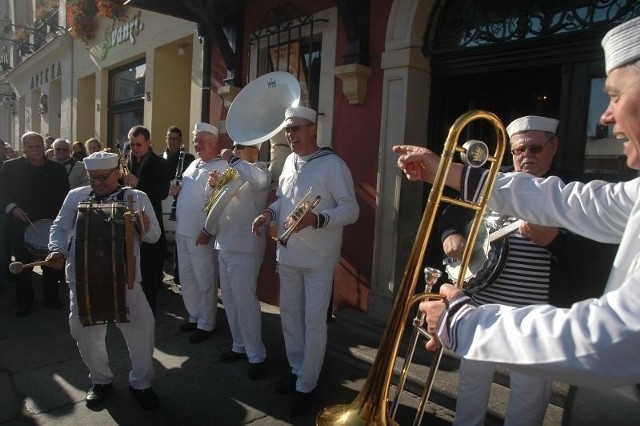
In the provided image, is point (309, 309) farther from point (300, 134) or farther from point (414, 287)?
point (414, 287)

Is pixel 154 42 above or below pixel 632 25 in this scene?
above

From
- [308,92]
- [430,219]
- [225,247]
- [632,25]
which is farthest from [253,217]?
[632,25]

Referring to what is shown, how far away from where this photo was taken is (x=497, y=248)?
2467 mm

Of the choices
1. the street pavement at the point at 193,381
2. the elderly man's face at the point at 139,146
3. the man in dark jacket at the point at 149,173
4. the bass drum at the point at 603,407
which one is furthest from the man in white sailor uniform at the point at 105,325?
the bass drum at the point at 603,407

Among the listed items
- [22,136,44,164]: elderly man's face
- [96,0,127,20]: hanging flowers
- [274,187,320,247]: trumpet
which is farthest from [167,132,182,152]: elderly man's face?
[96,0,127,20]: hanging flowers

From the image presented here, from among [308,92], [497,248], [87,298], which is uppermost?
[308,92]

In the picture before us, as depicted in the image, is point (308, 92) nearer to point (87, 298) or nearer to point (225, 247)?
point (225, 247)

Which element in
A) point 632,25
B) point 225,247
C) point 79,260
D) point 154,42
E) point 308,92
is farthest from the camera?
point 154,42

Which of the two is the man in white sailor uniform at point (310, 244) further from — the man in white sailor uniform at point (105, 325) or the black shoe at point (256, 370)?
the man in white sailor uniform at point (105, 325)

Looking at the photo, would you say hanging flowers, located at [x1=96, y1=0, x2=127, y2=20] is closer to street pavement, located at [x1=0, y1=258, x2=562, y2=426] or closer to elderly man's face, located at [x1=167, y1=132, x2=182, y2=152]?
elderly man's face, located at [x1=167, y1=132, x2=182, y2=152]

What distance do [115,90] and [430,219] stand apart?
35.6ft

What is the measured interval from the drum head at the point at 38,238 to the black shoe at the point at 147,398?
1.90m

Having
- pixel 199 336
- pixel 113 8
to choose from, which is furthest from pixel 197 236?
pixel 113 8

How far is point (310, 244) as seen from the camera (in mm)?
3303
